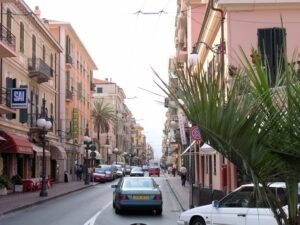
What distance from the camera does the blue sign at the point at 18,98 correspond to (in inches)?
1243

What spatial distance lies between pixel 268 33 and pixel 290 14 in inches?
87.3

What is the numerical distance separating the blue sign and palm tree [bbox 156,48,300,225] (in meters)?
28.4

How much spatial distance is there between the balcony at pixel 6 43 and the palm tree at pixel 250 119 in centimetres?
2559

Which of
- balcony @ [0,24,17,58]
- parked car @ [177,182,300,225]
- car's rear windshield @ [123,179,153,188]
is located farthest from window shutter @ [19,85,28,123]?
parked car @ [177,182,300,225]

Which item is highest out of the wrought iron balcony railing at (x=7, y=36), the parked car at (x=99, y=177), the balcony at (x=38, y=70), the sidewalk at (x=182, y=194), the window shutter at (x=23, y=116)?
the wrought iron balcony railing at (x=7, y=36)

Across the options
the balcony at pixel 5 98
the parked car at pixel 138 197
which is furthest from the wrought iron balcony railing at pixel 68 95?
the parked car at pixel 138 197

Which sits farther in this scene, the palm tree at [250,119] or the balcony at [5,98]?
the balcony at [5,98]

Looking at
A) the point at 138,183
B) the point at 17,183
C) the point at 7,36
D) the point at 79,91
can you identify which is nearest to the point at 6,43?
the point at 7,36

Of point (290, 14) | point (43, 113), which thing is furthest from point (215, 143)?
point (43, 113)

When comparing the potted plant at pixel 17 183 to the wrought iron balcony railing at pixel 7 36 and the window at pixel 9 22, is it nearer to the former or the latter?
the wrought iron balcony railing at pixel 7 36

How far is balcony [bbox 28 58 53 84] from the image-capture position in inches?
1599

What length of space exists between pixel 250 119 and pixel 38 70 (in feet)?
125

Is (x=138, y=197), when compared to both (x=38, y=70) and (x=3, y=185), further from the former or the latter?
(x=38, y=70)

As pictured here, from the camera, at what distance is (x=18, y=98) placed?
1251 inches
